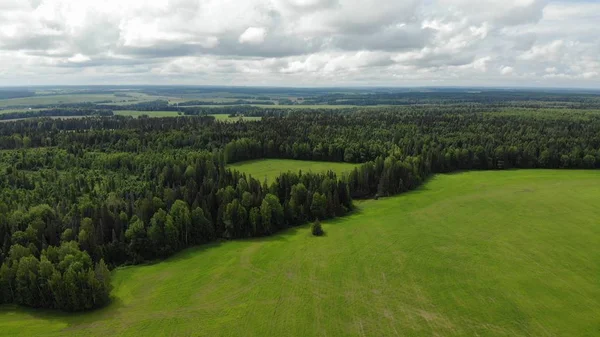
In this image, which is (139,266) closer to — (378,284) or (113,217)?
(113,217)

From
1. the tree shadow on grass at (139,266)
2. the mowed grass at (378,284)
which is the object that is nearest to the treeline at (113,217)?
the tree shadow on grass at (139,266)

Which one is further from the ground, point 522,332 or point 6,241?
point 6,241

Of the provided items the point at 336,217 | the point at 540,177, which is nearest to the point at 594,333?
the point at 336,217

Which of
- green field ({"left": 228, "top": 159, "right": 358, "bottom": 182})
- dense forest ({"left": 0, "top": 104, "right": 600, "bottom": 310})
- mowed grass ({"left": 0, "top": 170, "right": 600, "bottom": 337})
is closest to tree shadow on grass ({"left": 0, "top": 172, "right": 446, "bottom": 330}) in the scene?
mowed grass ({"left": 0, "top": 170, "right": 600, "bottom": 337})

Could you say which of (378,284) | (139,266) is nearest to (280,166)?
(139,266)

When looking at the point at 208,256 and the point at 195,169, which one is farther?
the point at 195,169

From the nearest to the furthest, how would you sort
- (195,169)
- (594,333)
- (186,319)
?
(594,333) < (186,319) < (195,169)

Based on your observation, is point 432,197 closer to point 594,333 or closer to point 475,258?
point 475,258
